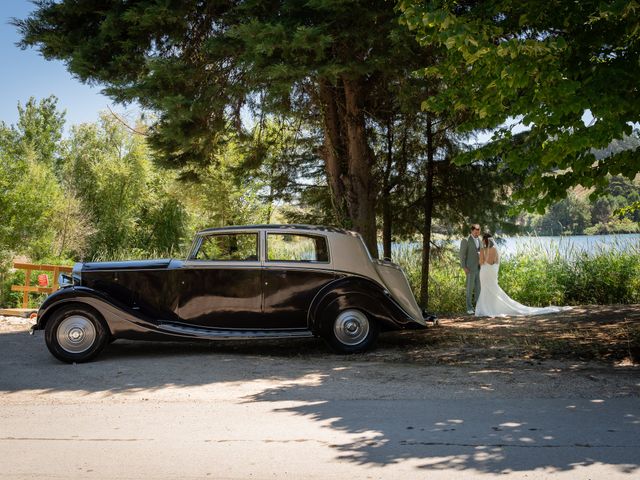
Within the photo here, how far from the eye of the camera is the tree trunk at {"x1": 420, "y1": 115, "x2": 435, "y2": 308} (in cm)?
1720

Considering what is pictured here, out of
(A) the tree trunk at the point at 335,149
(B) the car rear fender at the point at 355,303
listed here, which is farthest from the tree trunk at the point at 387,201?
(B) the car rear fender at the point at 355,303

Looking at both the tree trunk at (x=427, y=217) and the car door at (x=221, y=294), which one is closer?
the car door at (x=221, y=294)

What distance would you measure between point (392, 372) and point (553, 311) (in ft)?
22.9

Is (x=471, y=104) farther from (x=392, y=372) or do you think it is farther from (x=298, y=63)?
(x=392, y=372)

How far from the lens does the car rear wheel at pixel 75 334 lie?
30.3ft

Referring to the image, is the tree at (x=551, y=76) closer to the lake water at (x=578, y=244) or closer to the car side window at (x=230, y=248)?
the car side window at (x=230, y=248)

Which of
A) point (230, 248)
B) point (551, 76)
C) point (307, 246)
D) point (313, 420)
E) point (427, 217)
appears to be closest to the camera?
point (313, 420)

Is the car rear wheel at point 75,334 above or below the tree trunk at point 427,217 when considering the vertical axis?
below

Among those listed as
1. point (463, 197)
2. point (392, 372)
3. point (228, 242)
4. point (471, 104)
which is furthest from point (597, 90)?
point (463, 197)

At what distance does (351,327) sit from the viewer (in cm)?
979

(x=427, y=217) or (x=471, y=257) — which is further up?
(x=427, y=217)

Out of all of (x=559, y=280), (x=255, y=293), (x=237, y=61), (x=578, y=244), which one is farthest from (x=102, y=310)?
(x=578, y=244)

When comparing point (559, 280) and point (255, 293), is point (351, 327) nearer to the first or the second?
point (255, 293)

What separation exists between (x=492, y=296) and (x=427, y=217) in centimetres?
334
